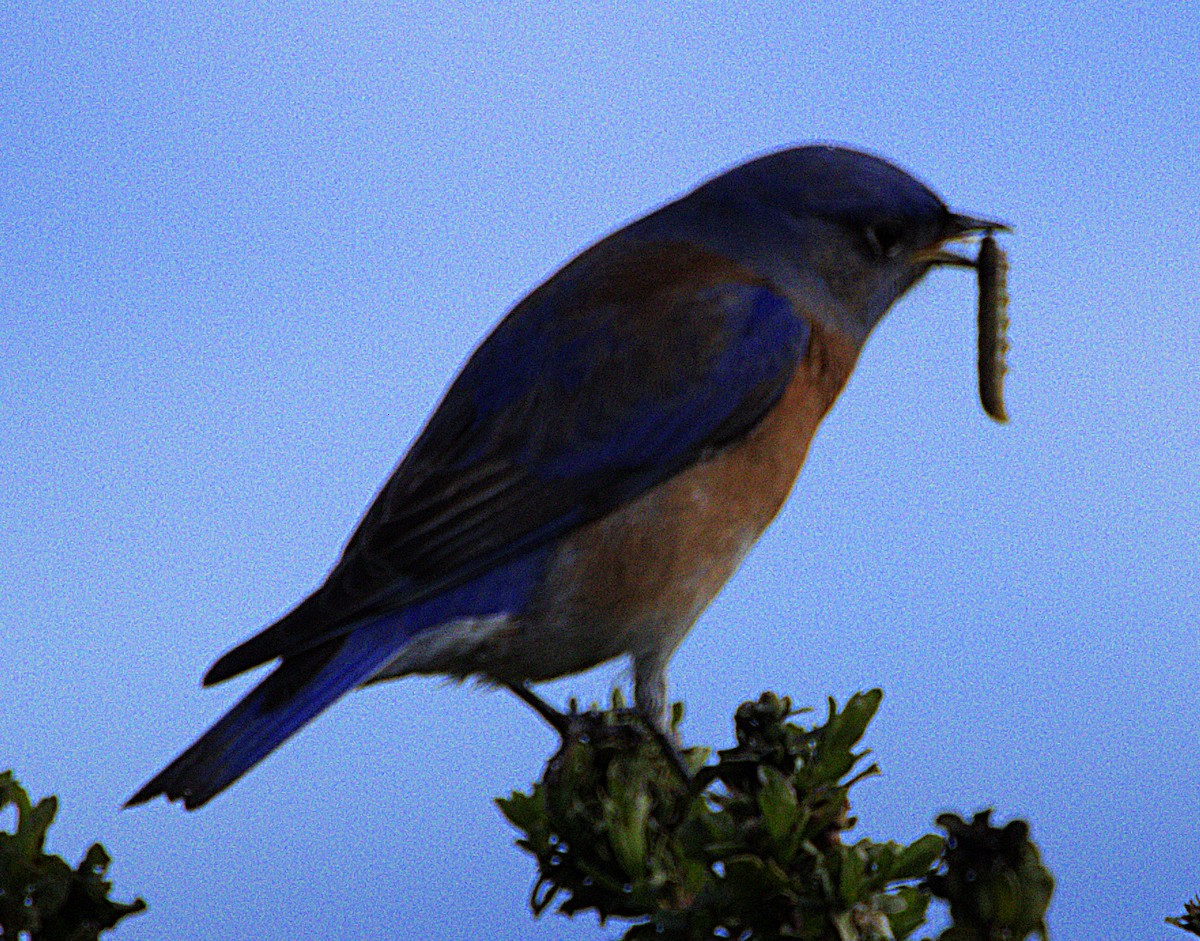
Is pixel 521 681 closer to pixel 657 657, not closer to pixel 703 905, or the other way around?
pixel 657 657

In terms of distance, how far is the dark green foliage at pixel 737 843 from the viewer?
2.94m

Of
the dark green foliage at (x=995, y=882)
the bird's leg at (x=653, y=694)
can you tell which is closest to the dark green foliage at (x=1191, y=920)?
the dark green foliage at (x=995, y=882)

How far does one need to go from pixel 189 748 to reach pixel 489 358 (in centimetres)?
145

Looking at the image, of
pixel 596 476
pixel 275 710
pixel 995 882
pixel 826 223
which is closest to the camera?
pixel 995 882

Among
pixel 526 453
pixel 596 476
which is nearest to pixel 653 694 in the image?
pixel 596 476

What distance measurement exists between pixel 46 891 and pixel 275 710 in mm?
721

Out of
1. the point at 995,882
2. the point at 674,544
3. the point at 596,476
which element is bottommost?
the point at 995,882

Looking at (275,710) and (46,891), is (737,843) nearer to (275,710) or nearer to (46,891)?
(275,710)

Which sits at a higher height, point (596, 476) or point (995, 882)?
point (596, 476)

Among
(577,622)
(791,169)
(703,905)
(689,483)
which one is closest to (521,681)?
Answer: (577,622)

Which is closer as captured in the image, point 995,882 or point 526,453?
A: point 995,882

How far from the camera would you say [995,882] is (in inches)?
112

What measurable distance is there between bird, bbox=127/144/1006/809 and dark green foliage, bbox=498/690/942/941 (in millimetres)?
449

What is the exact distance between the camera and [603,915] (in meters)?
3.38
